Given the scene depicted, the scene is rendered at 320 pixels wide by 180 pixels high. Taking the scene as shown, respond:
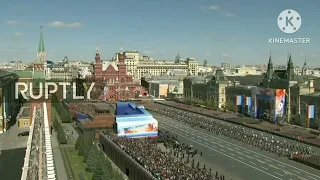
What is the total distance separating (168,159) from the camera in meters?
37.1

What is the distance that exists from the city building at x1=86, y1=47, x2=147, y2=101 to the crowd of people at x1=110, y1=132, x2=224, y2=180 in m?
66.0

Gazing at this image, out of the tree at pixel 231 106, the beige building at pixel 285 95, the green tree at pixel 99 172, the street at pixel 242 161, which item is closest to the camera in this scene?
the green tree at pixel 99 172

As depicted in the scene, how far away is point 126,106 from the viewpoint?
2537 inches

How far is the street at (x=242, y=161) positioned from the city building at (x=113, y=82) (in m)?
64.0

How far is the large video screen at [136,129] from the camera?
54.2 m

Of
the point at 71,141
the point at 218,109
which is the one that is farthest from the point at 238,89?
the point at 71,141

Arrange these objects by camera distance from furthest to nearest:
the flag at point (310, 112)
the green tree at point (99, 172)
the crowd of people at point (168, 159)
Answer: the flag at point (310, 112), the green tree at point (99, 172), the crowd of people at point (168, 159)

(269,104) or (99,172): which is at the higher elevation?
(269,104)

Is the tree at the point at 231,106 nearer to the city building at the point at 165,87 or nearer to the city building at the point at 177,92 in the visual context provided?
the city building at the point at 177,92

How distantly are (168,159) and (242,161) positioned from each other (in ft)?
28.0

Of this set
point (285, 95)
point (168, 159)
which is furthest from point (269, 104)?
point (168, 159)

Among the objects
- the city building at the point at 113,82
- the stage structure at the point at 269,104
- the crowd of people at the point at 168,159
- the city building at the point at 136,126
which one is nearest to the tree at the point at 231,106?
the stage structure at the point at 269,104

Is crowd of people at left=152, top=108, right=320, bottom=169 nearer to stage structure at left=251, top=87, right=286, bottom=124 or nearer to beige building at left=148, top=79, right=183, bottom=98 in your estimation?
stage structure at left=251, top=87, right=286, bottom=124

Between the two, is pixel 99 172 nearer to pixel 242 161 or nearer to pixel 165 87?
pixel 242 161
